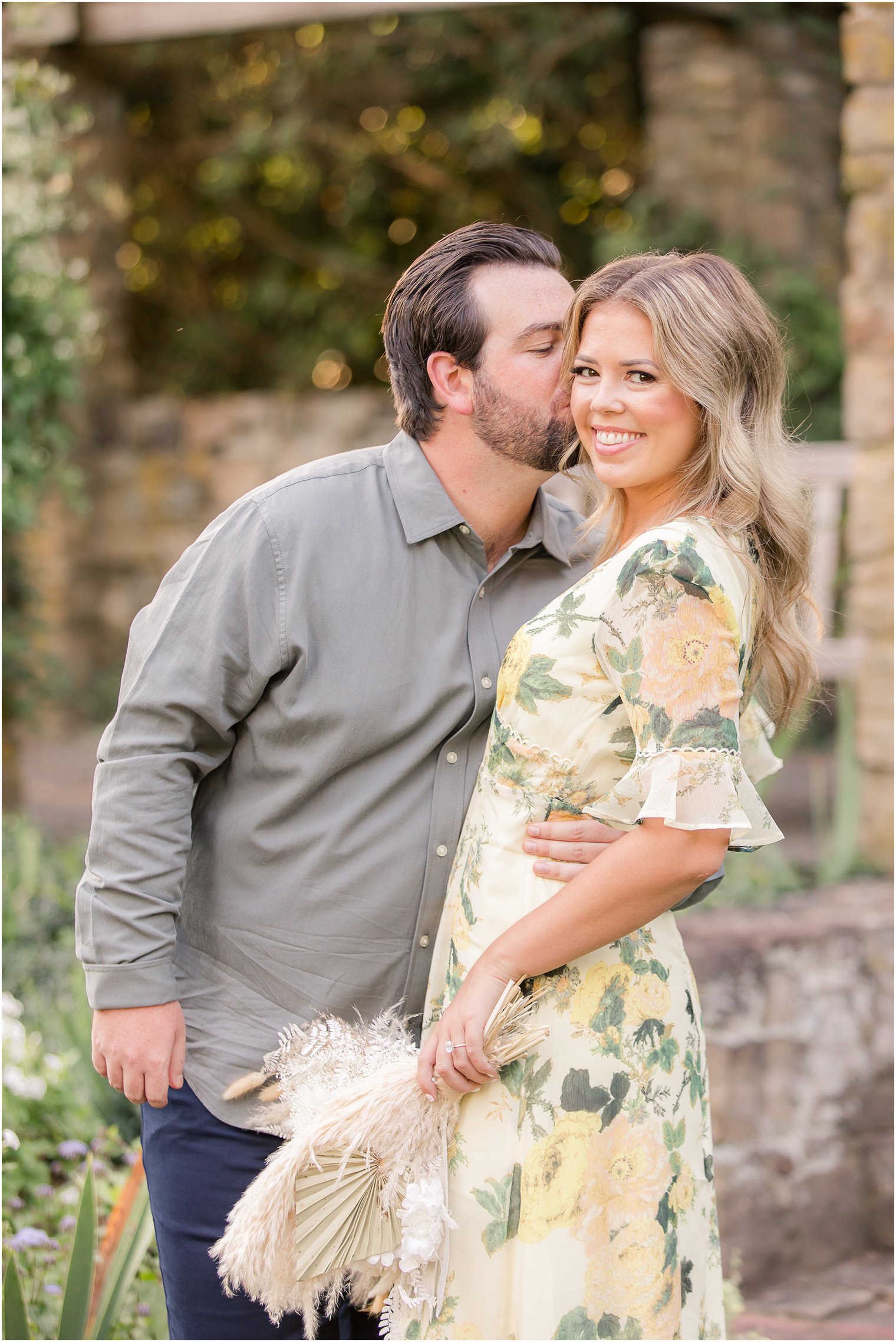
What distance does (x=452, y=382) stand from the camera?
217cm

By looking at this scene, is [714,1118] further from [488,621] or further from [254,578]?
[254,578]

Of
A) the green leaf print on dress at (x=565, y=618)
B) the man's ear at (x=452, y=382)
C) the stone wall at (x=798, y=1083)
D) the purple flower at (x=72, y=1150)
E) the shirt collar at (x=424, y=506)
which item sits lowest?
the stone wall at (x=798, y=1083)

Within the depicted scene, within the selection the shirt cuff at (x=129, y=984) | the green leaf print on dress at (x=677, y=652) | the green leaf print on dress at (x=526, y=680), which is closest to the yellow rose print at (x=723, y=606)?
the green leaf print on dress at (x=677, y=652)

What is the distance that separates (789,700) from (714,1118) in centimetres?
203

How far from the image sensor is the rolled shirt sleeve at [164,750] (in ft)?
6.34

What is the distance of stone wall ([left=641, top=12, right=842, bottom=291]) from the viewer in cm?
859

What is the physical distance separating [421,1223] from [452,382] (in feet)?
4.47

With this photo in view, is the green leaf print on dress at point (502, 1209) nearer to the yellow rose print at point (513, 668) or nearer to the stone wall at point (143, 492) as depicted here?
the yellow rose print at point (513, 668)

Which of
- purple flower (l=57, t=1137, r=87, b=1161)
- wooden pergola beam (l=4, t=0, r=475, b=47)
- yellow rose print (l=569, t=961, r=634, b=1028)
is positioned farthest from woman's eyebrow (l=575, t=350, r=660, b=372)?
wooden pergola beam (l=4, t=0, r=475, b=47)

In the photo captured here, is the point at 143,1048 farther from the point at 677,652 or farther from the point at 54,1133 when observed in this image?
the point at 54,1133

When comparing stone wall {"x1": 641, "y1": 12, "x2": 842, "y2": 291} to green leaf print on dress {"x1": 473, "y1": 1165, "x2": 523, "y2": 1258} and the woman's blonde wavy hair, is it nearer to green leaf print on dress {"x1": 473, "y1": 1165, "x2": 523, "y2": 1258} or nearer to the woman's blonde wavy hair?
the woman's blonde wavy hair

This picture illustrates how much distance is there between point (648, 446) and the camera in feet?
5.88

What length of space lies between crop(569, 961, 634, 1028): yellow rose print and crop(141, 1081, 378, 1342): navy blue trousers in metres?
0.60

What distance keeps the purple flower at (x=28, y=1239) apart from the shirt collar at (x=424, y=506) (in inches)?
62.5
